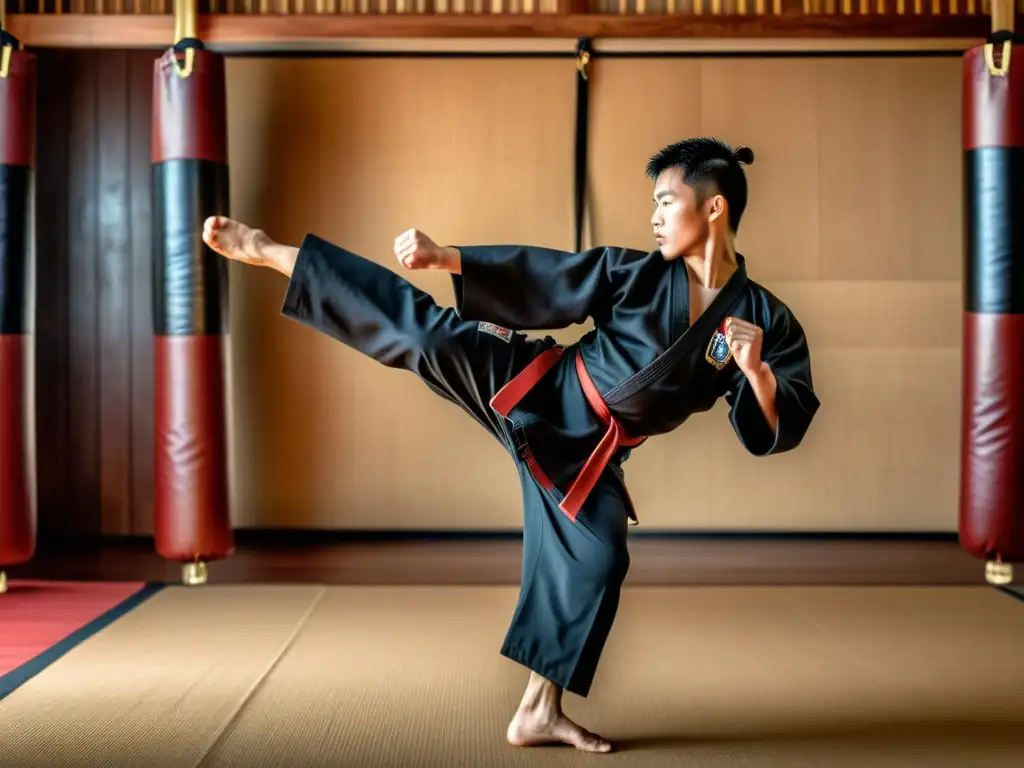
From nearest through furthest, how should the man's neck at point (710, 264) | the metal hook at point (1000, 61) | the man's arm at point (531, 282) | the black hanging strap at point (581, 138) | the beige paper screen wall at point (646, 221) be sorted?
the man's arm at point (531, 282), the man's neck at point (710, 264), the metal hook at point (1000, 61), the black hanging strap at point (581, 138), the beige paper screen wall at point (646, 221)

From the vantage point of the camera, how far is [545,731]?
201cm

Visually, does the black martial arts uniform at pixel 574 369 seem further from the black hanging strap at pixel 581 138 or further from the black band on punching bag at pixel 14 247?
the black band on punching bag at pixel 14 247

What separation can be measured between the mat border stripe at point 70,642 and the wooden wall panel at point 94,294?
918 millimetres

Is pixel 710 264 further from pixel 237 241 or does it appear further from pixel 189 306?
pixel 189 306

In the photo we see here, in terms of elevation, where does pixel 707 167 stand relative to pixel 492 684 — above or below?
above

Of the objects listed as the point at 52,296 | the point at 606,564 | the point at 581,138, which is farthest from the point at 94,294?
the point at 606,564

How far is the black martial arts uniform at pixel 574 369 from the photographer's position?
78.4 inches

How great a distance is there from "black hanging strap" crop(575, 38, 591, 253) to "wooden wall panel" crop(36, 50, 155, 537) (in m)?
1.98

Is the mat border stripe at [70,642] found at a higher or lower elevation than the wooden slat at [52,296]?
lower

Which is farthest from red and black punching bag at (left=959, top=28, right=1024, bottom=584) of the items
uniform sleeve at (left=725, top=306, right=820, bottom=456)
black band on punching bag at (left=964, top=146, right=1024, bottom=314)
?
uniform sleeve at (left=725, top=306, right=820, bottom=456)

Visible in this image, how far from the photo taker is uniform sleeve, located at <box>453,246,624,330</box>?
1.96 metres

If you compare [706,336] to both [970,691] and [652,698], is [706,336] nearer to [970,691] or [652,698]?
[652,698]

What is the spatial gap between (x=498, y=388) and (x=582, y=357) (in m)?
0.21

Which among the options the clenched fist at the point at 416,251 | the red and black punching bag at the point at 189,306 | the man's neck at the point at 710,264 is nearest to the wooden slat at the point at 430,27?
the red and black punching bag at the point at 189,306
